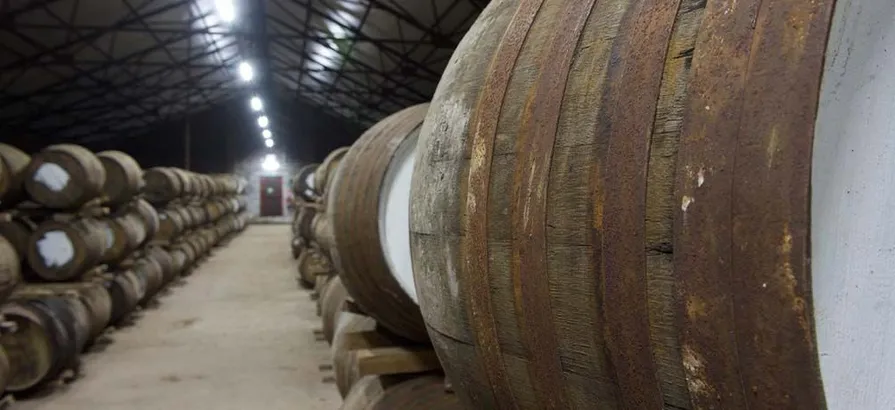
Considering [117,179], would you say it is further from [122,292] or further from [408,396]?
[408,396]

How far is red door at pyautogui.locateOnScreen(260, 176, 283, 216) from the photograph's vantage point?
30156mm

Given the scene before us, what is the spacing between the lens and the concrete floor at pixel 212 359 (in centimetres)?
506

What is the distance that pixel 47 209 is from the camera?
615cm

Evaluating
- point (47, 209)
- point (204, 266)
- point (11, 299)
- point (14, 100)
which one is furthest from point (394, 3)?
point (14, 100)

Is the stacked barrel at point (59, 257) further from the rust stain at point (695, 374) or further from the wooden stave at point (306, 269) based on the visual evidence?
the rust stain at point (695, 374)

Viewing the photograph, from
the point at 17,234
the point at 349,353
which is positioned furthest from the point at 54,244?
the point at 349,353

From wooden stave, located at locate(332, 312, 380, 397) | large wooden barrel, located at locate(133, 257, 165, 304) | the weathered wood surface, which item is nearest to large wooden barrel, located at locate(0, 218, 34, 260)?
large wooden barrel, located at locate(133, 257, 165, 304)

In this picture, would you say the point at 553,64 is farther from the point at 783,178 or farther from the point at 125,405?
the point at 125,405

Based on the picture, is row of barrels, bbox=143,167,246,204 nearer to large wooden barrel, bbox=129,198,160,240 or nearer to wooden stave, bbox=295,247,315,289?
large wooden barrel, bbox=129,198,160,240

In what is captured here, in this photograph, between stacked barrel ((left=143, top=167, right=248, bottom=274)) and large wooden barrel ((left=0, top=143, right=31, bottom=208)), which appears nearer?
large wooden barrel ((left=0, top=143, right=31, bottom=208))

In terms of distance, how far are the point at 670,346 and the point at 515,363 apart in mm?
301

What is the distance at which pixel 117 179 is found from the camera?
23.9 ft

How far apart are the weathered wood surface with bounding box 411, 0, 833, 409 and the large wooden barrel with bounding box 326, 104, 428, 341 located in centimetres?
114

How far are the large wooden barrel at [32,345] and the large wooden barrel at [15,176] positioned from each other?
1024 mm
